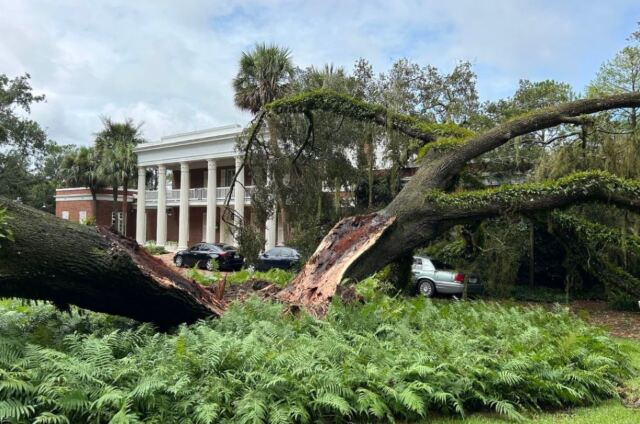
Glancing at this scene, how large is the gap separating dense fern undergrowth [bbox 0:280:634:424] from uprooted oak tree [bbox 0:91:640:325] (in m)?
0.45

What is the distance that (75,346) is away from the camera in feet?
15.9

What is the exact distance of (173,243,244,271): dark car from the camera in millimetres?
24766

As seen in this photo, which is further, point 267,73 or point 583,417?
point 267,73

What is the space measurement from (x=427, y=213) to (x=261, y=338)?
15.8 ft

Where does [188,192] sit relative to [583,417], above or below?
above

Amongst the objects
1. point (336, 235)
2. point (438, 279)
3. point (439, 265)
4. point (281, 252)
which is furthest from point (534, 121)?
point (281, 252)

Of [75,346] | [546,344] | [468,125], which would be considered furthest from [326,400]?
[468,125]

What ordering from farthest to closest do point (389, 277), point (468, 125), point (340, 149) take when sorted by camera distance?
point (468, 125), point (340, 149), point (389, 277)

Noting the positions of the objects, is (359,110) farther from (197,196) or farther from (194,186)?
(194,186)

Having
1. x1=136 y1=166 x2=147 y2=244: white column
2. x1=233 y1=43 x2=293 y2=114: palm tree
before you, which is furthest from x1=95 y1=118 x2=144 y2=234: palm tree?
x1=233 y1=43 x2=293 y2=114: palm tree

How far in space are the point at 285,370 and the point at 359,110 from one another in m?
7.87

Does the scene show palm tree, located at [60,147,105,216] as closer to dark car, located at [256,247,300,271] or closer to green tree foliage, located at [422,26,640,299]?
dark car, located at [256,247,300,271]

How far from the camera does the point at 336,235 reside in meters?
9.19

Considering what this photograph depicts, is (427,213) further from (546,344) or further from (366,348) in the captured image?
(366,348)
